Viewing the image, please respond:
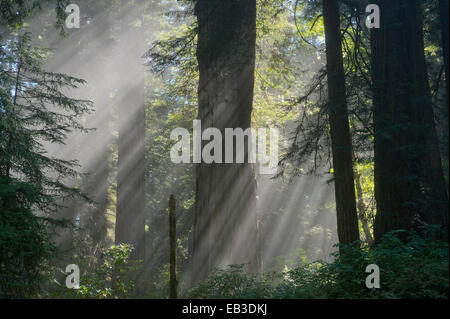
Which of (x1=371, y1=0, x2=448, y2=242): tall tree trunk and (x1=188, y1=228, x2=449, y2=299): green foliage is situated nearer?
(x1=188, y1=228, x2=449, y2=299): green foliage

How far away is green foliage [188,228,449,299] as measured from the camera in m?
4.69

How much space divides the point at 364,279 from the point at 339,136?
3.00 meters

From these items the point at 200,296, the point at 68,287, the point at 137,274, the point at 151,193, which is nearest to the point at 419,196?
the point at 200,296

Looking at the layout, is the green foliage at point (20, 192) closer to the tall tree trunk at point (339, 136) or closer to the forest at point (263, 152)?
the forest at point (263, 152)

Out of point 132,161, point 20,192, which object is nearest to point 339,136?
point 20,192

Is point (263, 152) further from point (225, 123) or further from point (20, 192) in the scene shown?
point (20, 192)

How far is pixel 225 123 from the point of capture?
318 inches

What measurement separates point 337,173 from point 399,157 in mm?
1187

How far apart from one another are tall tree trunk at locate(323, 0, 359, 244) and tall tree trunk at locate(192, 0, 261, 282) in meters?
1.68

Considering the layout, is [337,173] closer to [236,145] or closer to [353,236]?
[353,236]

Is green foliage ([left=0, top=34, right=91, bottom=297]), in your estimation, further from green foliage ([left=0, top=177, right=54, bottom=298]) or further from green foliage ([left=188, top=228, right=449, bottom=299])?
green foliage ([left=188, top=228, right=449, bottom=299])

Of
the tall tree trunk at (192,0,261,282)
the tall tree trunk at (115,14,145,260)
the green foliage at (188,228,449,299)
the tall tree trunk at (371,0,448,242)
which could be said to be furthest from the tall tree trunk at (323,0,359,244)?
the tall tree trunk at (115,14,145,260)

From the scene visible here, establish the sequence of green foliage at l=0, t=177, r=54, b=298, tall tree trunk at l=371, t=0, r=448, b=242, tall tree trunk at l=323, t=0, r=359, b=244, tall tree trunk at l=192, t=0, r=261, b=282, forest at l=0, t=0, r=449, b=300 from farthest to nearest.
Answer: tall tree trunk at l=192, t=0, r=261, b=282, tall tree trunk at l=323, t=0, r=359, b=244, tall tree trunk at l=371, t=0, r=448, b=242, green foliage at l=0, t=177, r=54, b=298, forest at l=0, t=0, r=449, b=300
